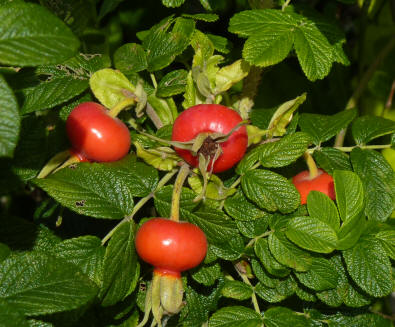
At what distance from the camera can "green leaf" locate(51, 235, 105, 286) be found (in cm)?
113

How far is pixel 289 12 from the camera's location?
138cm

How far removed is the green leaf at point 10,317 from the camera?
901 millimetres

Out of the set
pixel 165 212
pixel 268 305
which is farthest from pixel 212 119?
pixel 268 305

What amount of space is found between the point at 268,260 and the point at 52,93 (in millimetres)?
602

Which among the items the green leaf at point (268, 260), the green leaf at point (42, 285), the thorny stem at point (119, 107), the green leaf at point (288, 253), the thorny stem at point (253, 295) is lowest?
the thorny stem at point (253, 295)

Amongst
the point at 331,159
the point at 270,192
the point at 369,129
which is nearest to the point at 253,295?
the point at 270,192

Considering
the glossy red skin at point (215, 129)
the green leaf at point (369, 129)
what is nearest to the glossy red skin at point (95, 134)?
the glossy red skin at point (215, 129)

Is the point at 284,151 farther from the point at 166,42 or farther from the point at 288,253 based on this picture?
the point at 166,42

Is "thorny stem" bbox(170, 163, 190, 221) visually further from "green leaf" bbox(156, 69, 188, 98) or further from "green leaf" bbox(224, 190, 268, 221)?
"green leaf" bbox(156, 69, 188, 98)

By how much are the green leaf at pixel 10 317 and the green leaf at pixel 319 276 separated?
60 centimetres

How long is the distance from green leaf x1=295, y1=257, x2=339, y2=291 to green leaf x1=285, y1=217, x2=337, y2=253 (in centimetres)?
7

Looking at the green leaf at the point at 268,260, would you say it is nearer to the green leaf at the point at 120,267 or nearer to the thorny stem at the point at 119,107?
the green leaf at the point at 120,267

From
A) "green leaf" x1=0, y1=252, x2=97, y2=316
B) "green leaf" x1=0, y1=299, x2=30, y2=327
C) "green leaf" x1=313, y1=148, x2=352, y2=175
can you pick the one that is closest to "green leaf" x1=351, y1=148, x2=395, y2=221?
"green leaf" x1=313, y1=148, x2=352, y2=175

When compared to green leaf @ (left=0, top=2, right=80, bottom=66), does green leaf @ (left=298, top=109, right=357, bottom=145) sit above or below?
below
